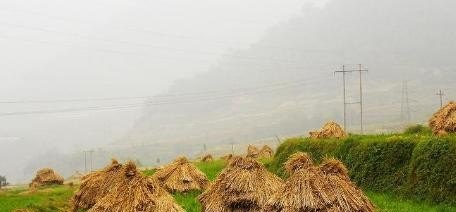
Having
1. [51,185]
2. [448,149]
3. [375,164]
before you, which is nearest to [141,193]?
[448,149]

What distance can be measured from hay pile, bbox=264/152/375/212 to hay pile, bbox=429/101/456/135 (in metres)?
19.5

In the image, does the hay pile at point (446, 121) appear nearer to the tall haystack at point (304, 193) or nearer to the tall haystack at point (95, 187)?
the tall haystack at point (95, 187)

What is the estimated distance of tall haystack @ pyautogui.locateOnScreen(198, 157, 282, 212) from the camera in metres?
20.8

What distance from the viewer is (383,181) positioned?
28.9 metres

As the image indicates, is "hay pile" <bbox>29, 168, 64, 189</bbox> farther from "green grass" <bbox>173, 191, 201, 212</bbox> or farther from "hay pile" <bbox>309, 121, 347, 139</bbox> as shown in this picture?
"green grass" <bbox>173, 191, 201, 212</bbox>

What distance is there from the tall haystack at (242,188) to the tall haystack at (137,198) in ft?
13.6

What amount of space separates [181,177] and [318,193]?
20711 mm

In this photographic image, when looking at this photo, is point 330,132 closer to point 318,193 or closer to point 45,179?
point 318,193

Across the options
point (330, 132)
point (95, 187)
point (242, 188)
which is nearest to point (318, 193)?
point (242, 188)

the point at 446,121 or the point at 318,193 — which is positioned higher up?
the point at 446,121

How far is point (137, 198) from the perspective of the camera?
16.7 meters

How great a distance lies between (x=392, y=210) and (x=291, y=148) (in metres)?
17.3

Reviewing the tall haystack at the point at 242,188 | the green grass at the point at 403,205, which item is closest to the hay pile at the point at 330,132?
the green grass at the point at 403,205

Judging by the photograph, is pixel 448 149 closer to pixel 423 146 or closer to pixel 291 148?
pixel 423 146
